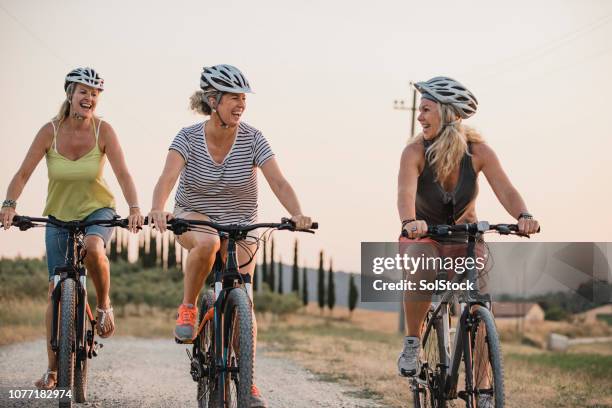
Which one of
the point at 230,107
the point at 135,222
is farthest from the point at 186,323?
the point at 230,107

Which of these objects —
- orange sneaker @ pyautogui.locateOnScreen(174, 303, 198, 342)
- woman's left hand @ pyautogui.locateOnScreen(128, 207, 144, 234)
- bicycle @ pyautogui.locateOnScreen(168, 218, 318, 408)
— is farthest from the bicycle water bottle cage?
orange sneaker @ pyautogui.locateOnScreen(174, 303, 198, 342)

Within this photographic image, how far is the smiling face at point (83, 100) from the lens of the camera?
7.12 metres

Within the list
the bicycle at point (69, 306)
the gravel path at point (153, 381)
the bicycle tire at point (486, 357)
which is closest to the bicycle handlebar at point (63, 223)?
the bicycle at point (69, 306)

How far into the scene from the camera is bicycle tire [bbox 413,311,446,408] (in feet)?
20.0

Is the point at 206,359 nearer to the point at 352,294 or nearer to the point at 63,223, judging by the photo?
the point at 63,223

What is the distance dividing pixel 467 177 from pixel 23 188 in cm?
335

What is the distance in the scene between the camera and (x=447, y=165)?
6.02m

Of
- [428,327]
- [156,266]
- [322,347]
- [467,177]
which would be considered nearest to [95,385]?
[428,327]

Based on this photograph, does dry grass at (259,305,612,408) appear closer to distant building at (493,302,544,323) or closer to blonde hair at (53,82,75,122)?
blonde hair at (53,82,75,122)

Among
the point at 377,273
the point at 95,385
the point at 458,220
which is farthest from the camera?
the point at 95,385

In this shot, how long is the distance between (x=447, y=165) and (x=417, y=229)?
573 millimetres

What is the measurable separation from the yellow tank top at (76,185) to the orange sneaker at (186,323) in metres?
1.24

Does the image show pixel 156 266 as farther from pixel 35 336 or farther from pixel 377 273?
pixel 377 273

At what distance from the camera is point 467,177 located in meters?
6.13
